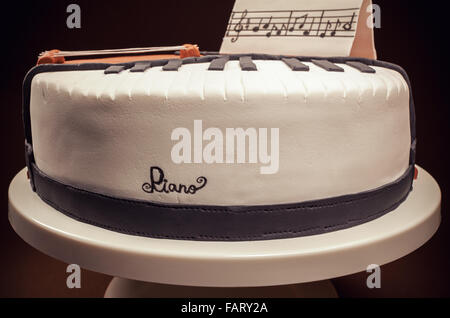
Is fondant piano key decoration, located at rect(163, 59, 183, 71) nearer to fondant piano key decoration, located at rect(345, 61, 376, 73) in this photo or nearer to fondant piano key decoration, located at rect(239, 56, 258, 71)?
fondant piano key decoration, located at rect(239, 56, 258, 71)

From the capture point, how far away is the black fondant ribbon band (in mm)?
616

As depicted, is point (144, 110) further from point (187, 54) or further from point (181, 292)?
point (181, 292)

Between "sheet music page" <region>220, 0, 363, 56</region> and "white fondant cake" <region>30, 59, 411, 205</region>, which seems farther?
"sheet music page" <region>220, 0, 363, 56</region>

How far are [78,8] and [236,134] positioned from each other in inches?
33.4

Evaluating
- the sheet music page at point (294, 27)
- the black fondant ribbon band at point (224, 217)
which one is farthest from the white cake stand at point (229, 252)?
the sheet music page at point (294, 27)

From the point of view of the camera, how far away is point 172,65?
708 millimetres

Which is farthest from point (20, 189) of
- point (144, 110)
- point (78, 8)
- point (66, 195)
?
point (78, 8)

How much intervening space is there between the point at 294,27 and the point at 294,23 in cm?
1

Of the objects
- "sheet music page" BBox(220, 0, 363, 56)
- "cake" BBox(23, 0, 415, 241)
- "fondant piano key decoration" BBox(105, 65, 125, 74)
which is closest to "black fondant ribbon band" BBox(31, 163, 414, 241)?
"cake" BBox(23, 0, 415, 241)

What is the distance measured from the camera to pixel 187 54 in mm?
912

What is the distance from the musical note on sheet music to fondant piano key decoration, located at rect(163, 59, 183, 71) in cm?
35

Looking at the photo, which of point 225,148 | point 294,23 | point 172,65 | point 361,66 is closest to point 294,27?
point 294,23

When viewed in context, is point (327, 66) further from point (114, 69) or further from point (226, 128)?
point (114, 69)

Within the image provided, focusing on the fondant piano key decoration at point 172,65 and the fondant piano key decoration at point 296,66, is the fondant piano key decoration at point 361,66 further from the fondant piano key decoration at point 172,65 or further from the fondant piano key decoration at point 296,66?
the fondant piano key decoration at point 172,65
